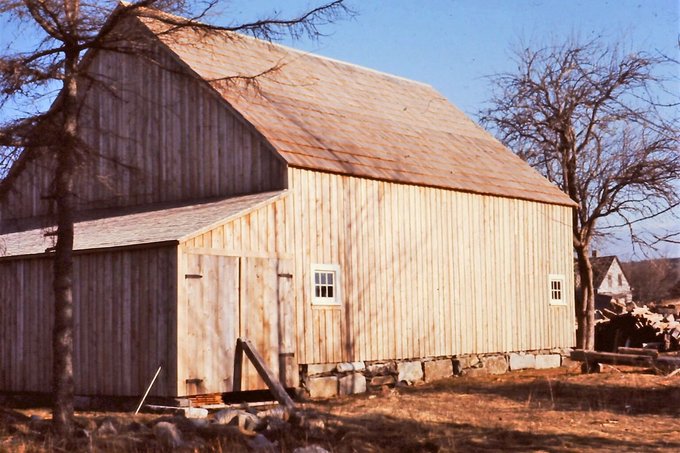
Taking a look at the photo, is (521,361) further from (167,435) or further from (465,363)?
(167,435)

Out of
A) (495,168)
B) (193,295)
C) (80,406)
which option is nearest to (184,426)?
(193,295)

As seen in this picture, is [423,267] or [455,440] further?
[423,267]

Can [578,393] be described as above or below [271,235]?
below

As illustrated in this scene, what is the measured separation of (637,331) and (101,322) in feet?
58.7

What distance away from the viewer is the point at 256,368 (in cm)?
1678

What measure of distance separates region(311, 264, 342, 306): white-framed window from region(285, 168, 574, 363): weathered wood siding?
0.14 m

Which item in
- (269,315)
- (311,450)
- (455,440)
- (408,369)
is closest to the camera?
(311,450)

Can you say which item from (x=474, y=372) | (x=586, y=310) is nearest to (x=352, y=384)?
(x=474, y=372)

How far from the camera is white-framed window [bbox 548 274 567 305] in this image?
82.4 ft

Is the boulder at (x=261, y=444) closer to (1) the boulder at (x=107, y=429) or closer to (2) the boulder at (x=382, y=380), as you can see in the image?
(1) the boulder at (x=107, y=429)

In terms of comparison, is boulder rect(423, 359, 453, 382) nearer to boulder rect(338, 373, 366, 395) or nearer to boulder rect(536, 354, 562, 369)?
boulder rect(338, 373, 366, 395)

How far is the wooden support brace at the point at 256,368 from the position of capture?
53.1 feet

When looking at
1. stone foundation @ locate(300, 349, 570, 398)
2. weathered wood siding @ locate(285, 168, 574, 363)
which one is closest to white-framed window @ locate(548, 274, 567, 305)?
weathered wood siding @ locate(285, 168, 574, 363)

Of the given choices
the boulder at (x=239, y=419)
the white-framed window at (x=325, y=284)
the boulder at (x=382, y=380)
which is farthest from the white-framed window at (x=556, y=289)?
the boulder at (x=239, y=419)
